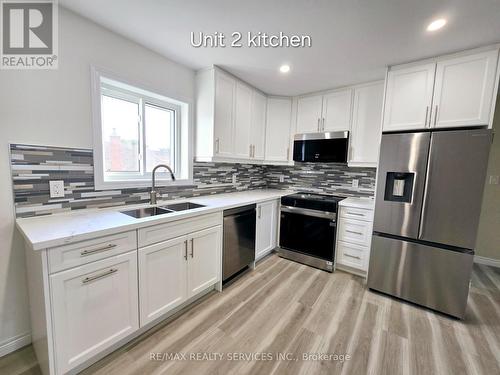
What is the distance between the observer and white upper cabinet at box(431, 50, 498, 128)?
5.62ft

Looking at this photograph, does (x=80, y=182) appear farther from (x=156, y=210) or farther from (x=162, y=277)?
(x=162, y=277)

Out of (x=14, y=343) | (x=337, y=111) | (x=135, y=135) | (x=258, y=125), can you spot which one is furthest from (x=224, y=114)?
(x=14, y=343)

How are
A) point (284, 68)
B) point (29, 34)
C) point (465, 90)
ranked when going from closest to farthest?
1. point (29, 34)
2. point (465, 90)
3. point (284, 68)

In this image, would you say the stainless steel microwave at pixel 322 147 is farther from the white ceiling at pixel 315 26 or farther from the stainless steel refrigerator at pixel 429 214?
the white ceiling at pixel 315 26

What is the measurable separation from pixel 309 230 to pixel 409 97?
5.71ft

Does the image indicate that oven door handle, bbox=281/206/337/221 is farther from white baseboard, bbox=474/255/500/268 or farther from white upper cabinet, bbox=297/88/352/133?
white baseboard, bbox=474/255/500/268

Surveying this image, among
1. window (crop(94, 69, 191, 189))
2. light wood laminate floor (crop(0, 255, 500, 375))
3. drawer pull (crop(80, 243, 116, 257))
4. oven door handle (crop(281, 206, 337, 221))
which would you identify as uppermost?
window (crop(94, 69, 191, 189))

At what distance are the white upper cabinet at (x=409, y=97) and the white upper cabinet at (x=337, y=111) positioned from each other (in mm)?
583

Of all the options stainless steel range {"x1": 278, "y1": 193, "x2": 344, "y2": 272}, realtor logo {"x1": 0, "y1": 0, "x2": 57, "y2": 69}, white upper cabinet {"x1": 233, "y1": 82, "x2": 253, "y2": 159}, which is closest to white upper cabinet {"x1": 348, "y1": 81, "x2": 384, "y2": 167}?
stainless steel range {"x1": 278, "y1": 193, "x2": 344, "y2": 272}

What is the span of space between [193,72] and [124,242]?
1.94m

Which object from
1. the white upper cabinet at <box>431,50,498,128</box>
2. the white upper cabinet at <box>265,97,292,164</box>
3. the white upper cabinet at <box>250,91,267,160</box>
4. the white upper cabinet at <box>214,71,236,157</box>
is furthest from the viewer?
the white upper cabinet at <box>265,97,292,164</box>

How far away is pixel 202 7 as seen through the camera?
1.41 m

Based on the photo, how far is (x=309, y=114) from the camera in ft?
9.84

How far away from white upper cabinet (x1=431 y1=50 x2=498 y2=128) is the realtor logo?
3.06 m
